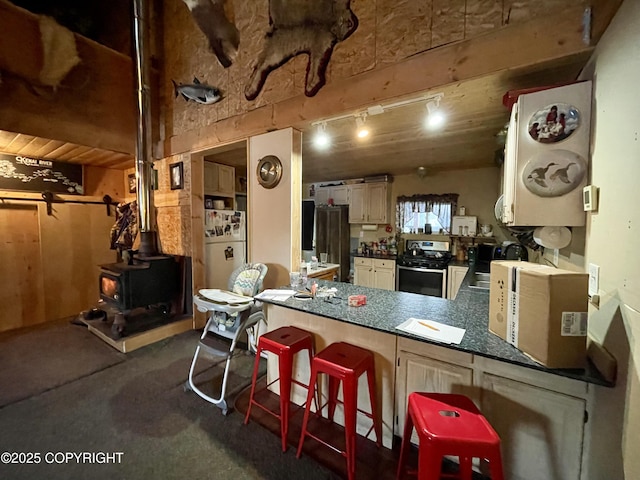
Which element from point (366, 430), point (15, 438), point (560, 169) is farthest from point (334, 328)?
point (15, 438)

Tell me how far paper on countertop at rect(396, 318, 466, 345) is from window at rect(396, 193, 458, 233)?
3.50 meters

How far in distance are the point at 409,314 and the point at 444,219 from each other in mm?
3423

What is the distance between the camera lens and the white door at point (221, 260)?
3781mm

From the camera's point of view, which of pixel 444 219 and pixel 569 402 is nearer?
pixel 569 402

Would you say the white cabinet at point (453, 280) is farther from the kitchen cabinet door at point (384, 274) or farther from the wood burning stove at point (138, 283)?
the wood burning stove at point (138, 283)

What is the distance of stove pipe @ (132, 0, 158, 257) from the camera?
3.26m

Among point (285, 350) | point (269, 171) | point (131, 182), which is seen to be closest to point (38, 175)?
point (131, 182)

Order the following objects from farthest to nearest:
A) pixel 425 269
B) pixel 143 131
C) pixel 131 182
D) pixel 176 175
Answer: pixel 131 182 < pixel 425 269 < pixel 176 175 < pixel 143 131

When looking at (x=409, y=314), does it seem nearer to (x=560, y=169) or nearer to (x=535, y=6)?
(x=560, y=169)

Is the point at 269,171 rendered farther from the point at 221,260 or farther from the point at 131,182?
the point at 131,182

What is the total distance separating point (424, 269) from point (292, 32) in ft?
12.1

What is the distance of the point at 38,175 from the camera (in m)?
3.82

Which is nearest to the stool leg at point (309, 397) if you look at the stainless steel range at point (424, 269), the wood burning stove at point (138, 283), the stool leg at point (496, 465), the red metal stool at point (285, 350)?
the red metal stool at point (285, 350)

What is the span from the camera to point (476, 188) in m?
4.46
